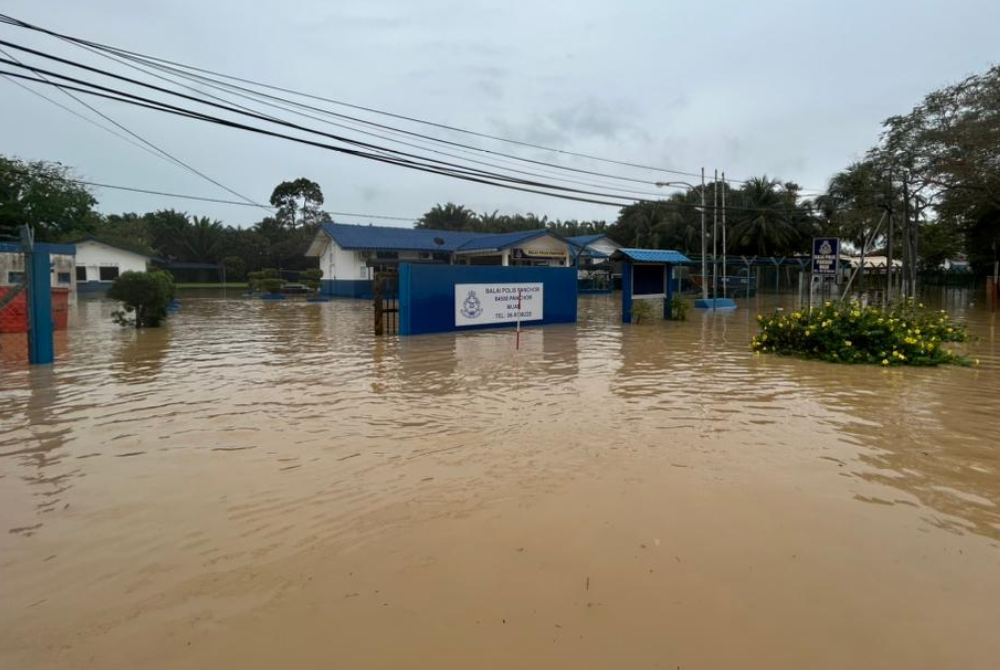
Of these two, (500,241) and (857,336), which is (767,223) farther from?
(857,336)

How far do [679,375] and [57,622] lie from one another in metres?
10.2

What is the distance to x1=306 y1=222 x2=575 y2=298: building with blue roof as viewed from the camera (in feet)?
138

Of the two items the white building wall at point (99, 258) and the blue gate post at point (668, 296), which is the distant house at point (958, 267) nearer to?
the blue gate post at point (668, 296)

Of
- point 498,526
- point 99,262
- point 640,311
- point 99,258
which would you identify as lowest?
point 498,526

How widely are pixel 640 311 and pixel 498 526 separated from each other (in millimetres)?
19021

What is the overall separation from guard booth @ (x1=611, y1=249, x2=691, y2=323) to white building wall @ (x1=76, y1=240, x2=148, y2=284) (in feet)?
125

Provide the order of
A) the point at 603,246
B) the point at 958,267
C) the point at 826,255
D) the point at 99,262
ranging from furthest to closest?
1. the point at 958,267
2. the point at 603,246
3. the point at 99,262
4. the point at 826,255

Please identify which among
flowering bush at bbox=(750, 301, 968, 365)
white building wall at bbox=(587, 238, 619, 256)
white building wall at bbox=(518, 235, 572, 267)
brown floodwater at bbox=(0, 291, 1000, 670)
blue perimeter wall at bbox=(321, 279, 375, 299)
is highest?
white building wall at bbox=(587, 238, 619, 256)

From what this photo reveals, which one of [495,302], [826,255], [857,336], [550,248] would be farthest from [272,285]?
[857,336]

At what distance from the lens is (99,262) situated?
156 ft

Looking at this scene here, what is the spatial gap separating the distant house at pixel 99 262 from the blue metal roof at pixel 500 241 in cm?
2391

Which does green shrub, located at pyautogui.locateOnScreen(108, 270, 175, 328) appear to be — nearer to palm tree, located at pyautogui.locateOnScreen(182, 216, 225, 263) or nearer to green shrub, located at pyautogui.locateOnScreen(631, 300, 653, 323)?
green shrub, located at pyautogui.locateOnScreen(631, 300, 653, 323)

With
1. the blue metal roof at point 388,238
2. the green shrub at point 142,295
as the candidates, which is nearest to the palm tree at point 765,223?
the blue metal roof at point 388,238

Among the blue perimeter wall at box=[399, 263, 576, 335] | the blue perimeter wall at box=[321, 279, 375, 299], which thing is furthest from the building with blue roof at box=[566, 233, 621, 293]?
the blue perimeter wall at box=[399, 263, 576, 335]
